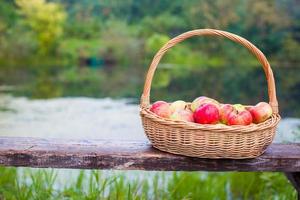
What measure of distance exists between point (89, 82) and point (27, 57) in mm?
5933

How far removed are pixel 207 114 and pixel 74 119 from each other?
15.6 feet

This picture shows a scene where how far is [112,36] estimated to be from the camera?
1798 cm

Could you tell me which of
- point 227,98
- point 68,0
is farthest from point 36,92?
point 68,0

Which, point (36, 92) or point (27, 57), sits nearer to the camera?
point (36, 92)

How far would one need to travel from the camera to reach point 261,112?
123cm

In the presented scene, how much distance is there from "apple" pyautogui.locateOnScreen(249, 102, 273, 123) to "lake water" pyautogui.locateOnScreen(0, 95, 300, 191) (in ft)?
9.75

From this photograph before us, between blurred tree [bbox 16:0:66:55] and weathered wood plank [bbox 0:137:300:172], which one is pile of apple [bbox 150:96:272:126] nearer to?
weathered wood plank [bbox 0:137:300:172]

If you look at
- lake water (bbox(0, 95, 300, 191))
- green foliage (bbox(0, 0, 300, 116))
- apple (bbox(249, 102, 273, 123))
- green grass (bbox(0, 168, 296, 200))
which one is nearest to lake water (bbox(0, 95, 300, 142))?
lake water (bbox(0, 95, 300, 191))

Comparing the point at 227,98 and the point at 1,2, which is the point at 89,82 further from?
the point at 1,2

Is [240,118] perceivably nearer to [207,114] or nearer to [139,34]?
[207,114]

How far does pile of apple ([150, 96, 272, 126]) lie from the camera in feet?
3.91

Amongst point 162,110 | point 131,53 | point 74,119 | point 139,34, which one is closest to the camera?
point 162,110

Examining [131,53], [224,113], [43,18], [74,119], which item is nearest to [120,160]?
[224,113]

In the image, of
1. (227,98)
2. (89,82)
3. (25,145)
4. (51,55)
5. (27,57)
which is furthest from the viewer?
(51,55)
